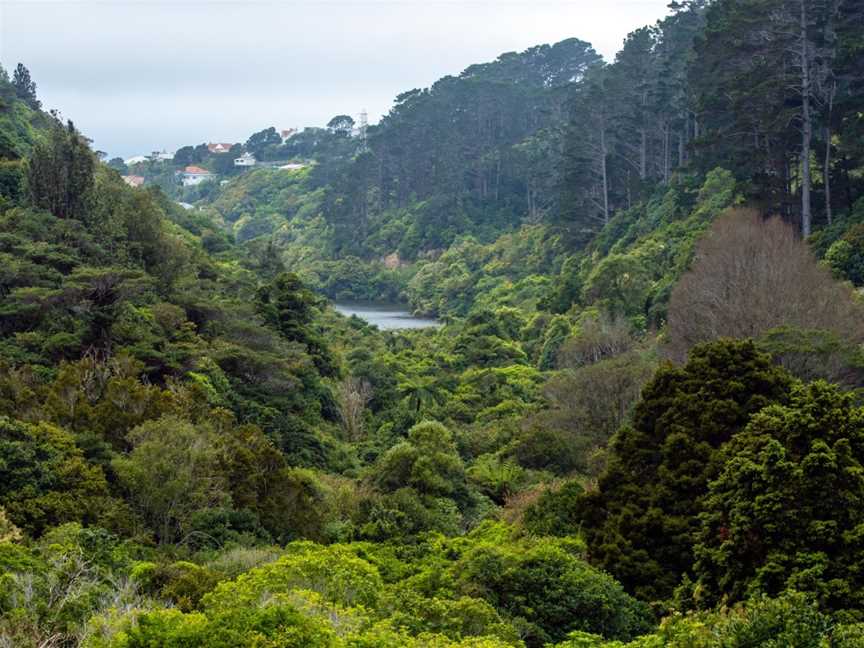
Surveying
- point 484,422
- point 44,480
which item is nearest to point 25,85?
point 484,422

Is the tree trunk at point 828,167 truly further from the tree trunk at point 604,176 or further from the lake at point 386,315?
the lake at point 386,315

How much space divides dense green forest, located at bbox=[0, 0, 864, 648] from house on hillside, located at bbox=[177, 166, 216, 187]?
285ft

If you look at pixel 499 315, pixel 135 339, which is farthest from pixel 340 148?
pixel 135 339

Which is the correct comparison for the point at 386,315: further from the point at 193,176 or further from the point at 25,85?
the point at 193,176

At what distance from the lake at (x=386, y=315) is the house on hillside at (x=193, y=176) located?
66825 millimetres

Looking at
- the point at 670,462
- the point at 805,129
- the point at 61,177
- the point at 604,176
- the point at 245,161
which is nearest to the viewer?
the point at 670,462

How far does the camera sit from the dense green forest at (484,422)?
13781 mm

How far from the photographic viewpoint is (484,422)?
3700 cm

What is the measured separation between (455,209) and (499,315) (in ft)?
134

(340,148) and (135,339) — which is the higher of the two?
(340,148)

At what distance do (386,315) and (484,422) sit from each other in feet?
146

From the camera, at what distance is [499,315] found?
5647 cm

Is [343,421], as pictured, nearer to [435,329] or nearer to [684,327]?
[684,327]

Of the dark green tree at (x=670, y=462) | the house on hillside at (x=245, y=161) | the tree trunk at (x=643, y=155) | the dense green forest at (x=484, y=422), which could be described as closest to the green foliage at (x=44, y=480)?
the dense green forest at (x=484, y=422)
